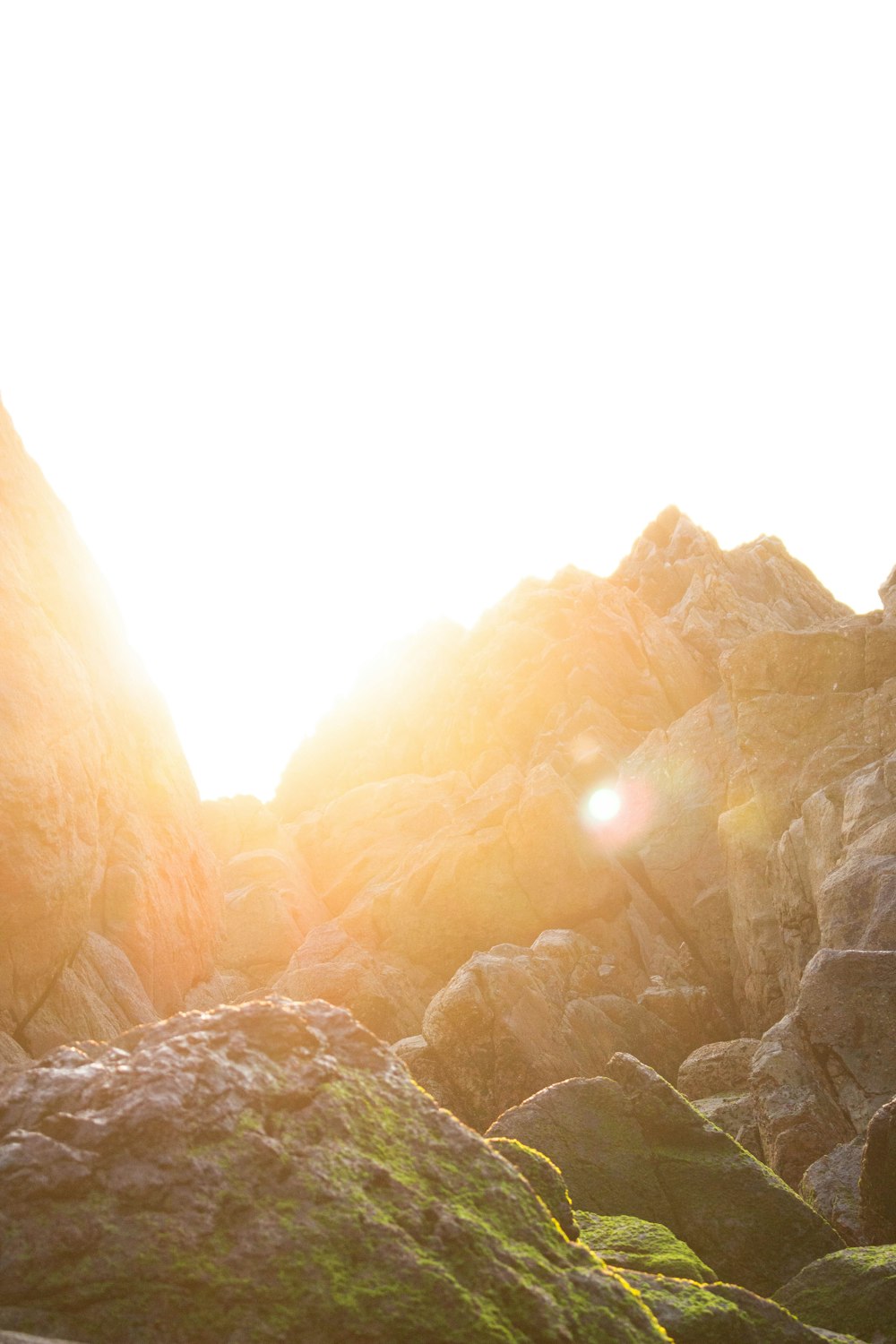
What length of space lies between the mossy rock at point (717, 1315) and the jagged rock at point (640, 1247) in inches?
45.7

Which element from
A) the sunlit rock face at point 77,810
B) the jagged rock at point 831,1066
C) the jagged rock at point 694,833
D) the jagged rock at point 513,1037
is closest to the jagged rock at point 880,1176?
the jagged rock at point 831,1066

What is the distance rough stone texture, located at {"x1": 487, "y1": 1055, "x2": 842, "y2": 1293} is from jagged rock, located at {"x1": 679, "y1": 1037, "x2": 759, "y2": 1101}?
19090 mm

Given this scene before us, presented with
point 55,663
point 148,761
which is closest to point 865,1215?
point 55,663

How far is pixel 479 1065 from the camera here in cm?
3700

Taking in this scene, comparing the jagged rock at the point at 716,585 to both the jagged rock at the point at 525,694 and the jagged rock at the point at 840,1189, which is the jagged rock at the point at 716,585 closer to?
the jagged rock at the point at 525,694

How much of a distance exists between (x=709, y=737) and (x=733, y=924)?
15.7 metres

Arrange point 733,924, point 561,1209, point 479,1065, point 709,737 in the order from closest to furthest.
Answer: point 561,1209 < point 479,1065 < point 733,924 < point 709,737

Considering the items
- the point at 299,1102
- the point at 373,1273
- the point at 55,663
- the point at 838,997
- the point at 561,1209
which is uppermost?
the point at 55,663

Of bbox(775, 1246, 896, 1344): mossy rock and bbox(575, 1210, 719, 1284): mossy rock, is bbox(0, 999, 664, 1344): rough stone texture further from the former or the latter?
bbox(775, 1246, 896, 1344): mossy rock

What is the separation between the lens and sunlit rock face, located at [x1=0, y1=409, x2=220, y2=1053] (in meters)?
36.9

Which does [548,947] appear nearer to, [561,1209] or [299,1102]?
[561,1209]

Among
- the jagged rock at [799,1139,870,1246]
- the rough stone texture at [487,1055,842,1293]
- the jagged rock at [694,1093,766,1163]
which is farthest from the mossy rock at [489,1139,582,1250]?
the jagged rock at [694,1093,766,1163]

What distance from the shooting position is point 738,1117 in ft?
107

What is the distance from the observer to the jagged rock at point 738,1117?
30.7 meters
